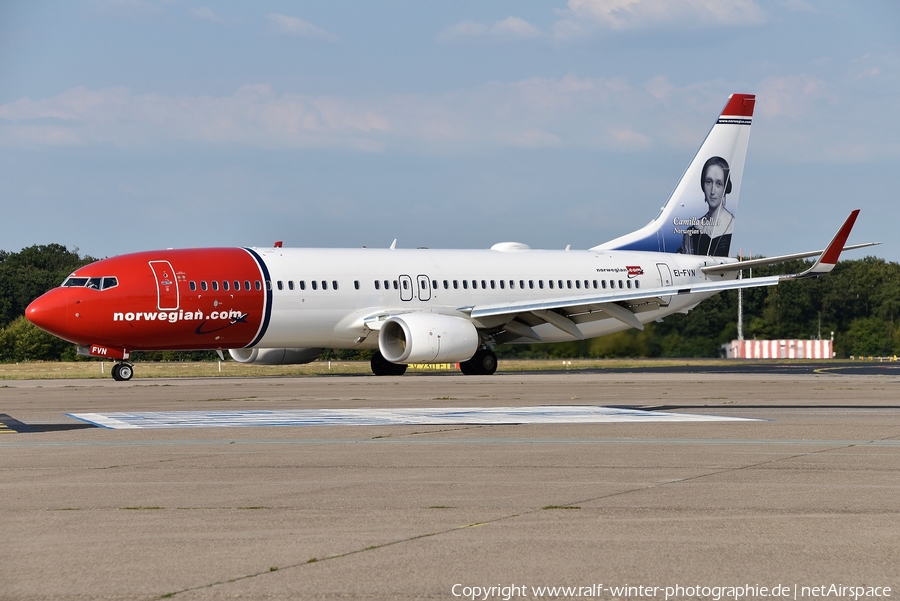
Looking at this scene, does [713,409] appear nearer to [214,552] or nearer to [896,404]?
[896,404]

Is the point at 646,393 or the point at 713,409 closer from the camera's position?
the point at 713,409

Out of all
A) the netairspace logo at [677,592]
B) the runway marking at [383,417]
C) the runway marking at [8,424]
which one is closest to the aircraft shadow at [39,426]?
the runway marking at [8,424]

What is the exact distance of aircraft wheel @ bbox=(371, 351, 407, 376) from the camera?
113 ft

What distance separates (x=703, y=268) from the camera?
39.5 metres

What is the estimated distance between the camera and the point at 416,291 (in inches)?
1331

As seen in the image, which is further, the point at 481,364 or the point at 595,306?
the point at 595,306

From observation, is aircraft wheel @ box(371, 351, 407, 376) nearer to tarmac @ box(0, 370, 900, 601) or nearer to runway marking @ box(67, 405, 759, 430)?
runway marking @ box(67, 405, 759, 430)

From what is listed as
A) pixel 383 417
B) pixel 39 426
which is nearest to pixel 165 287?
pixel 39 426

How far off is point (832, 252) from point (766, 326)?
547 inches

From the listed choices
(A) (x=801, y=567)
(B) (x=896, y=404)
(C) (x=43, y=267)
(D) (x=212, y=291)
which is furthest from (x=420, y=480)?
(C) (x=43, y=267)

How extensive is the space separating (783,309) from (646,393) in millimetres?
24750

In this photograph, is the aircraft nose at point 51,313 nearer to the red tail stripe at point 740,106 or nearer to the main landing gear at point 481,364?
the main landing gear at point 481,364

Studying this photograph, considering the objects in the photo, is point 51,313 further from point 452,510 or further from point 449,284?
Answer: point 452,510

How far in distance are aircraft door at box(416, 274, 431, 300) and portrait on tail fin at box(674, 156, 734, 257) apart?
35.4 feet
